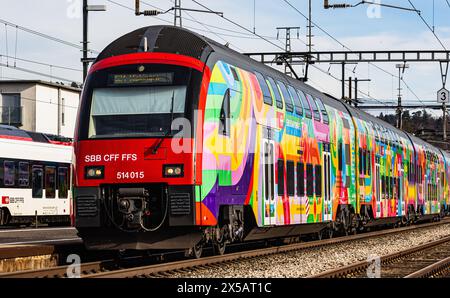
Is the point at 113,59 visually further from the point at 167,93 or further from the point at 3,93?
the point at 3,93

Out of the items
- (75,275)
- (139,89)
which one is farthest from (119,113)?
(75,275)

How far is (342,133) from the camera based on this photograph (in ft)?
79.5

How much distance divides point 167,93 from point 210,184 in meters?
1.71

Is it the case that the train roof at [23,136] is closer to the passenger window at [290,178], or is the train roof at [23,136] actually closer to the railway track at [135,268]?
the passenger window at [290,178]

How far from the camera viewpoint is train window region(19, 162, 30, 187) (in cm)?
3020

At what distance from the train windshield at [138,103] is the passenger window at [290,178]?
16.6 feet

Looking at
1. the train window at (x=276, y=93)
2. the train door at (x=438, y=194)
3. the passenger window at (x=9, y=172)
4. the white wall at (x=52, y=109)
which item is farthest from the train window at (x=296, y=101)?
the white wall at (x=52, y=109)

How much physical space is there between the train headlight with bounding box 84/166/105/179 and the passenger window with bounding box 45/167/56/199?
1783 cm

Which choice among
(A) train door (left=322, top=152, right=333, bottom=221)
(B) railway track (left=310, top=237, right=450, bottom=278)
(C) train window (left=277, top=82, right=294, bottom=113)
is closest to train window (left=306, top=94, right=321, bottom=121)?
(A) train door (left=322, top=152, right=333, bottom=221)

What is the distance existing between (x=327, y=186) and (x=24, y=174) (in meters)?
13.0

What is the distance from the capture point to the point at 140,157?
46.2 feet

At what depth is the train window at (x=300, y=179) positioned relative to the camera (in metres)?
19.5

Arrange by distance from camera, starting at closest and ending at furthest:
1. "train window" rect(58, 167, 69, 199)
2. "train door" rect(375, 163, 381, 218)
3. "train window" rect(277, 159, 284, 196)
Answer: "train window" rect(277, 159, 284, 196) → "train door" rect(375, 163, 381, 218) → "train window" rect(58, 167, 69, 199)

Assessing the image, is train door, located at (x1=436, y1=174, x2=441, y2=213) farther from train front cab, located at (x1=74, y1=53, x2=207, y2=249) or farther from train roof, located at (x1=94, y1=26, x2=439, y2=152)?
train front cab, located at (x1=74, y1=53, x2=207, y2=249)
